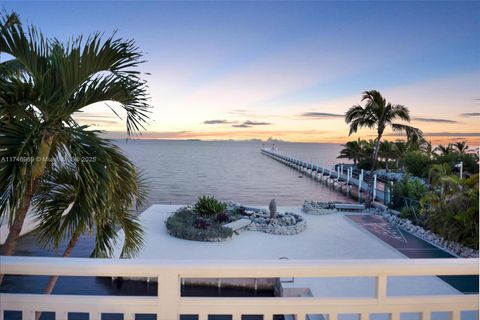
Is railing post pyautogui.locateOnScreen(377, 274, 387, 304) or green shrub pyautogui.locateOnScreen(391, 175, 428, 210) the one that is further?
green shrub pyautogui.locateOnScreen(391, 175, 428, 210)

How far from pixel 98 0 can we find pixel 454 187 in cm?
925

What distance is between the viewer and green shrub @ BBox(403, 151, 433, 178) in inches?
861

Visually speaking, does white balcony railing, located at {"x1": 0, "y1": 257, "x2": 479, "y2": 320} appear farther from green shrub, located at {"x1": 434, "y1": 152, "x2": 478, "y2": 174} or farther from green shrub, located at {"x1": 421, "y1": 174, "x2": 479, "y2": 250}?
green shrub, located at {"x1": 434, "y1": 152, "x2": 478, "y2": 174}

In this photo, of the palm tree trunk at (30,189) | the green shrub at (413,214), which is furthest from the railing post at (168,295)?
the green shrub at (413,214)

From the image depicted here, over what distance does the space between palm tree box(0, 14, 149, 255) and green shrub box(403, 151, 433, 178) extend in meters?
22.1

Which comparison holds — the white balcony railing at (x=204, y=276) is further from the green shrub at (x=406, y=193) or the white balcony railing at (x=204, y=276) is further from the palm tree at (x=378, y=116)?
the palm tree at (x=378, y=116)

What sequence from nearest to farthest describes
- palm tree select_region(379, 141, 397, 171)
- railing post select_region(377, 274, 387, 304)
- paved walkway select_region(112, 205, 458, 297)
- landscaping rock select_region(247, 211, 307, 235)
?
railing post select_region(377, 274, 387, 304) < paved walkway select_region(112, 205, 458, 297) < landscaping rock select_region(247, 211, 307, 235) < palm tree select_region(379, 141, 397, 171)

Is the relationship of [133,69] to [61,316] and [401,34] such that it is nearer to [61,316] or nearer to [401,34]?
[61,316]

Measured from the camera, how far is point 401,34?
1082 centimetres

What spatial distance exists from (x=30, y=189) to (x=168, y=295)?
1579mm

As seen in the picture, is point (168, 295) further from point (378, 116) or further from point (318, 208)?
point (378, 116)

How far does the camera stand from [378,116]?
1321cm

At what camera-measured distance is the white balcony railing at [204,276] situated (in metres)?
1.37

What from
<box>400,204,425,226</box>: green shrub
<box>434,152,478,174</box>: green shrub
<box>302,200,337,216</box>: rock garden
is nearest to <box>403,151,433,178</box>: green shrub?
<box>434,152,478,174</box>: green shrub
